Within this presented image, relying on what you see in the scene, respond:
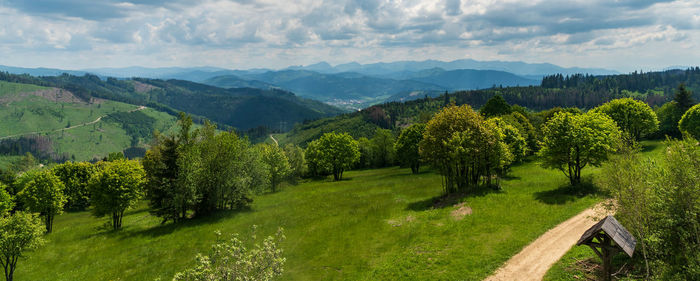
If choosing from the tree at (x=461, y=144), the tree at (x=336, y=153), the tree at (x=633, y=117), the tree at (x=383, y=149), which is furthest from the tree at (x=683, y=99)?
the tree at (x=336, y=153)

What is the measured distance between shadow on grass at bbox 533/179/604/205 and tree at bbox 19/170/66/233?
8031cm

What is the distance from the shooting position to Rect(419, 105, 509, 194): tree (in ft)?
141

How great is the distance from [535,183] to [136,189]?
60.9m

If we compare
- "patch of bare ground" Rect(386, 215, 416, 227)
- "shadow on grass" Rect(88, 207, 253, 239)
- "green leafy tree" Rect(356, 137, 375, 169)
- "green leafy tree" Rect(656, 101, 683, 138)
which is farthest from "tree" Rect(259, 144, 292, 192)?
"green leafy tree" Rect(656, 101, 683, 138)

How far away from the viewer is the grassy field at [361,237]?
28938 millimetres

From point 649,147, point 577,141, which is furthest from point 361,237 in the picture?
point 649,147

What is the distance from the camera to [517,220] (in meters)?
34.7

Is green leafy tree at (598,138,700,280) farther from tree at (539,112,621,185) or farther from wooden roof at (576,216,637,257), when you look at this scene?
tree at (539,112,621,185)

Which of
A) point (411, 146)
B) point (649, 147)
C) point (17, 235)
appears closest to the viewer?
point (17, 235)

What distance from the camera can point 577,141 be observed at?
4072 cm

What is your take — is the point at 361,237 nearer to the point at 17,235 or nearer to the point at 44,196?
the point at 17,235

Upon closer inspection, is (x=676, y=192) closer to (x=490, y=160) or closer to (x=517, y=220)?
(x=517, y=220)

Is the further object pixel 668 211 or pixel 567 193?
pixel 567 193

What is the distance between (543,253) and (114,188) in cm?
5514
